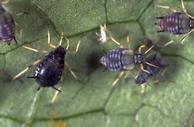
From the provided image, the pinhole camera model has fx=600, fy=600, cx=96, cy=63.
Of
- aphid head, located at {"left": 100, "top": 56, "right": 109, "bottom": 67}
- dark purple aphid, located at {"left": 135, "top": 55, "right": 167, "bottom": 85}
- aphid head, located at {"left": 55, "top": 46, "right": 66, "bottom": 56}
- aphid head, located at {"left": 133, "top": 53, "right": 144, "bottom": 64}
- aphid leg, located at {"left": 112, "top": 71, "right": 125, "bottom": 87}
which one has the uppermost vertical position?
aphid head, located at {"left": 55, "top": 46, "right": 66, "bottom": 56}

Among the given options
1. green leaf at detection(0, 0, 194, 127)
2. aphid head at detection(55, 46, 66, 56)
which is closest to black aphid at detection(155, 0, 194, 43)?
green leaf at detection(0, 0, 194, 127)

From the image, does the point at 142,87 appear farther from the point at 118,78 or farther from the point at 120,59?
the point at 120,59

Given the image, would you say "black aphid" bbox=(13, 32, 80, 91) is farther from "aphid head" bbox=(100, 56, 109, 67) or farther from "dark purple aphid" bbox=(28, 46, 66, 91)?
"aphid head" bbox=(100, 56, 109, 67)

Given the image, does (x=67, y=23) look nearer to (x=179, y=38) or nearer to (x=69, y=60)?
(x=69, y=60)

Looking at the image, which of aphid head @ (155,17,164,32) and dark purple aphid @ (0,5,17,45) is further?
aphid head @ (155,17,164,32)

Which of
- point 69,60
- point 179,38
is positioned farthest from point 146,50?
point 69,60

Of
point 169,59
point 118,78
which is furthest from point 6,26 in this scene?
point 169,59
